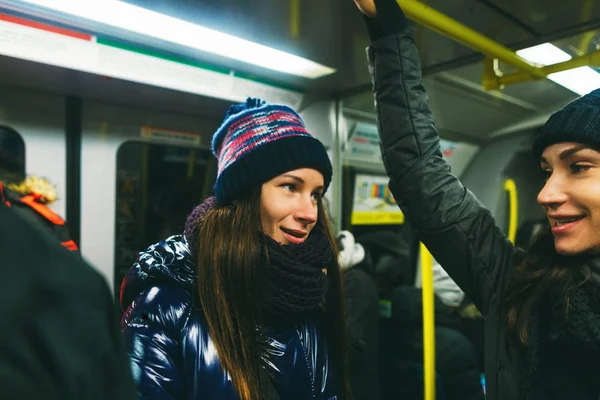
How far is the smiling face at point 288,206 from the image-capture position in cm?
125

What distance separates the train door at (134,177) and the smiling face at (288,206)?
1004 millimetres

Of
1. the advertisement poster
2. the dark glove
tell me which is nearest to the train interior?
the advertisement poster

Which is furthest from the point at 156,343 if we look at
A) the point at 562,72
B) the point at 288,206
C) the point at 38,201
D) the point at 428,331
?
the point at 562,72

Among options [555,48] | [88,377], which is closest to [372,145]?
[555,48]

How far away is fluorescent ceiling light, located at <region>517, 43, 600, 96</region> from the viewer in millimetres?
2135

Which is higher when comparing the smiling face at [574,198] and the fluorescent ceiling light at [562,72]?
the fluorescent ceiling light at [562,72]

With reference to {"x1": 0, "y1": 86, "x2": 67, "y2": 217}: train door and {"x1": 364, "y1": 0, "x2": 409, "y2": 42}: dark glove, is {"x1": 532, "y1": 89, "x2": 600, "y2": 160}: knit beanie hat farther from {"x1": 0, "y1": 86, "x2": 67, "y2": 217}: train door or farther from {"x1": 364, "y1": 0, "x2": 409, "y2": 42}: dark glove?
{"x1": 0, "y1": 86, "x2": 67, "y2": 217}: train door

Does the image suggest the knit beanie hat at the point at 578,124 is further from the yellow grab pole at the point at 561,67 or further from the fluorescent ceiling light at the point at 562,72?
the fluorescent ceiling light at the point at 562,72

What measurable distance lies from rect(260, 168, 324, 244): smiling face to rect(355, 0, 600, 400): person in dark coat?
26 centimetres

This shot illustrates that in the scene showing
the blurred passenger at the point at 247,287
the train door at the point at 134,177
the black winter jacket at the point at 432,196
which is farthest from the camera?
the train door at the point at 134,177

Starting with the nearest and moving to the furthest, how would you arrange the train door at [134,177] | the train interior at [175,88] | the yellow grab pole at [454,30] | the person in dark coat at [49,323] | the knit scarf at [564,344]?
the person in dark coat at [49,323]
the knit scarf at [564,344]
the yellow grab pole at [454,30]
the train interior at [175,88]
the train door at [134,177]

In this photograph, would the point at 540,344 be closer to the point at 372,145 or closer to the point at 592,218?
the point at 592,218

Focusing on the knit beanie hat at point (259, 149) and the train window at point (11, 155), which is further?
the train window at point (11, 155)

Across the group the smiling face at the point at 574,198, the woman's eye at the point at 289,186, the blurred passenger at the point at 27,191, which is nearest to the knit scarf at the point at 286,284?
the woman's eye at the point at 289,186
